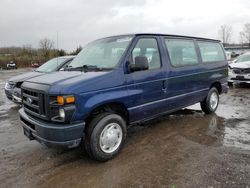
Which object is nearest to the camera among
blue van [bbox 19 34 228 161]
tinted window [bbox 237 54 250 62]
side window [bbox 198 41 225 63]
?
blue van [bbox 19 34 228 161]

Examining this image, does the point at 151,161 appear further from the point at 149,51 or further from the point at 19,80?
the point at 19,80

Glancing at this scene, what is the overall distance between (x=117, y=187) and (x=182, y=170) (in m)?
1.05

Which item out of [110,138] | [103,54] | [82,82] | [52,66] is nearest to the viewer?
[82,82]

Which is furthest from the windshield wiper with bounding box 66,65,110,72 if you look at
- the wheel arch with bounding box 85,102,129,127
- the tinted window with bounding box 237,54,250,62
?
the tinted window with bounding box 237,54,250,62

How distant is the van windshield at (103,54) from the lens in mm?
3993

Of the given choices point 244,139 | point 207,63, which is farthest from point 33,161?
point 207,63

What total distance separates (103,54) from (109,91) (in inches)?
40.0

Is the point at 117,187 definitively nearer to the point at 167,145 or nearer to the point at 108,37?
the point at 167,145

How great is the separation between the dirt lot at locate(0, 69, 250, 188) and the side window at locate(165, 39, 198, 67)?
1537 mm

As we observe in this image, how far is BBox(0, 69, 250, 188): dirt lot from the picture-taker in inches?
123

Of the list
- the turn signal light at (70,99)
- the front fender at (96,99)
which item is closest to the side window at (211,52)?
the front fender at (96,99)

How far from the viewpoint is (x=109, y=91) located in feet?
11.8

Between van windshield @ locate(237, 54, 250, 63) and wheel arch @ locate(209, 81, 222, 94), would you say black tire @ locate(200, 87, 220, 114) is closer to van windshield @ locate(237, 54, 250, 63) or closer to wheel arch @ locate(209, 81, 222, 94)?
wheel arch @ locate(209, 81, 222, 94)

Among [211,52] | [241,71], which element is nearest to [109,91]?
[211,52]
